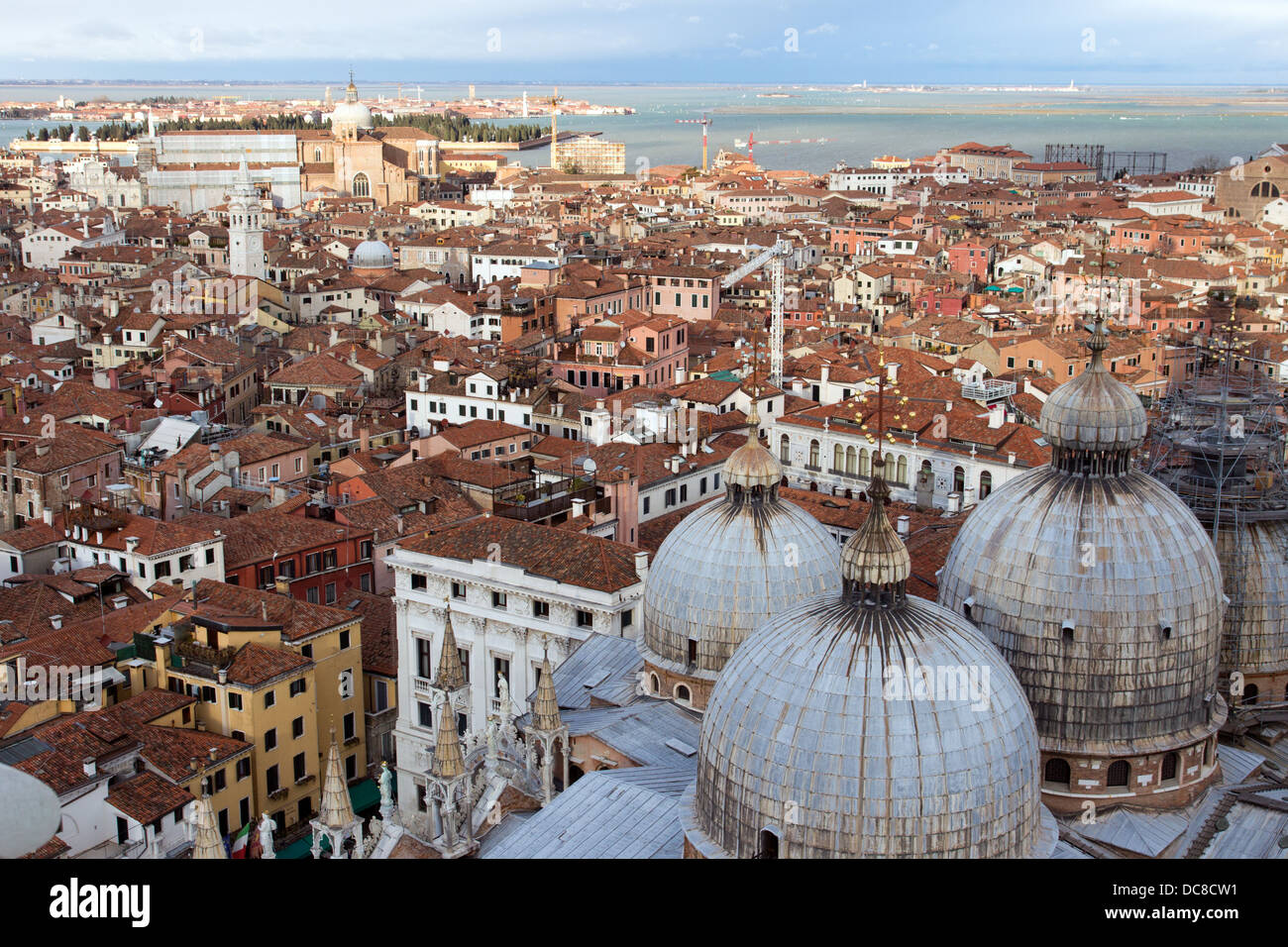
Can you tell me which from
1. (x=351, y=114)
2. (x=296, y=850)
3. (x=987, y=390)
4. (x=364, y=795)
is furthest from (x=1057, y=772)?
(x=351, y=114)

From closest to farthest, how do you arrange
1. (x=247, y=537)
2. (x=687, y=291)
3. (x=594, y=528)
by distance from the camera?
1. (x=594, y=528)
2. (x=247, y=537)
3. (x=687, y=291)

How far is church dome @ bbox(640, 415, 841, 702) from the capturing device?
44.5 feet

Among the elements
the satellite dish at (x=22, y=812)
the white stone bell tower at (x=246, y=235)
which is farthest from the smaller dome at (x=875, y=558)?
the white stone bell tower at (x=246, y=235)

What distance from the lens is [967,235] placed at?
219 feet

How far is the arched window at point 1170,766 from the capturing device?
11734 millimetres

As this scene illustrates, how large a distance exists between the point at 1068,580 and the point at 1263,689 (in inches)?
129

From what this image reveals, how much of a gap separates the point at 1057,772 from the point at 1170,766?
941mm

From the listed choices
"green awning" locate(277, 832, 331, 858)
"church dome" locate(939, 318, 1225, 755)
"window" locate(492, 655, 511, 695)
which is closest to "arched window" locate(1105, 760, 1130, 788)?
"church dome" locate(939, 318, 1225, 755)

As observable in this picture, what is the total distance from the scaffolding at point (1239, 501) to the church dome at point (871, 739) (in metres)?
4.63

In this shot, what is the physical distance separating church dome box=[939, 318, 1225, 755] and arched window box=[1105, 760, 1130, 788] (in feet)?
0.51
